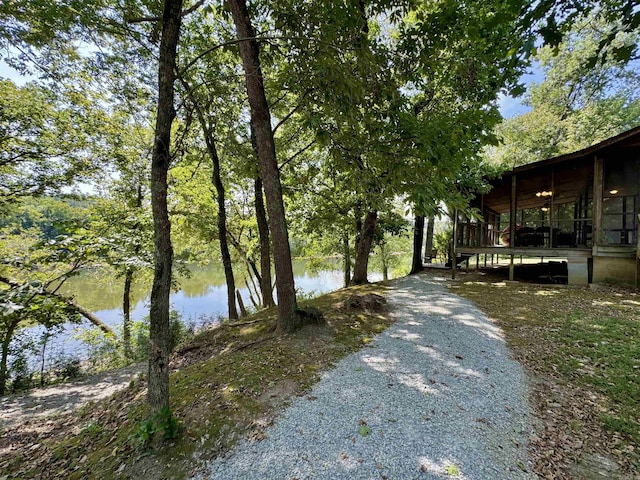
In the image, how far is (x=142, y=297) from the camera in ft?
49.6

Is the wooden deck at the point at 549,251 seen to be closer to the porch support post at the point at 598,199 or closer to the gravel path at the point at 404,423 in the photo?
the porch support post at the point at 598,199

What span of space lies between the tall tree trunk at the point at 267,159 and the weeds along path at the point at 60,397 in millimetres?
3573

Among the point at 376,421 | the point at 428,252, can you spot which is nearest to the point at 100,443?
the point at 376,421

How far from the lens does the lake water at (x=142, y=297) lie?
7.88 m

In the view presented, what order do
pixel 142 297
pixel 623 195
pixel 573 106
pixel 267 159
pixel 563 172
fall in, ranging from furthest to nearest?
pixel 573 106 < pixel 142 297 < pixel 563 172 < pixel 623 195 < pixel 267 159

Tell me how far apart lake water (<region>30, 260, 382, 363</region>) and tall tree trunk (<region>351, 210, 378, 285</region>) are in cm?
522

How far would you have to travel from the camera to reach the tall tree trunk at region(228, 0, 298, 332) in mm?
4391

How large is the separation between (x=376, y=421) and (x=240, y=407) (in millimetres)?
1414

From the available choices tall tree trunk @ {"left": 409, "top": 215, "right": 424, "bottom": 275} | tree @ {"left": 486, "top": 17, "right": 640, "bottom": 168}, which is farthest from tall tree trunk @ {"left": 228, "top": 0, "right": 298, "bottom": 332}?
tree @ {"left": 486, "top": 17, "right": 640, "bottom": 168}

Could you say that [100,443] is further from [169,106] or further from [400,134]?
[400,134]

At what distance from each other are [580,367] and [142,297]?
17575mm

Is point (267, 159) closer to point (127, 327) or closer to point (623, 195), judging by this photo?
point (127, 327)

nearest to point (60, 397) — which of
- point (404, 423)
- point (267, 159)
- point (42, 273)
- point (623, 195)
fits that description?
point (42, 273)

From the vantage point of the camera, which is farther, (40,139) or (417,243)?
(417,243)
